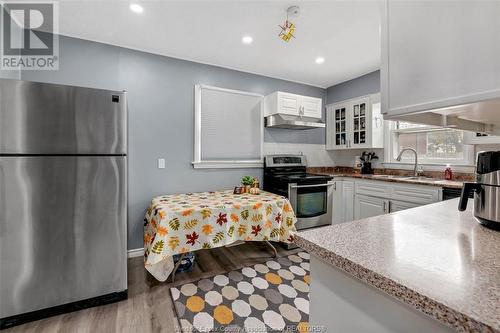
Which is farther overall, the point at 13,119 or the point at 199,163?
the point at 199,163

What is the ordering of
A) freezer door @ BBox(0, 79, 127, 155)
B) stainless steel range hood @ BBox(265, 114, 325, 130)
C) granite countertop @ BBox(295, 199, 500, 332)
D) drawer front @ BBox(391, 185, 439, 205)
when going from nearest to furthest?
granite countertop @ BBox(295, 199, 500, 332) → freezer door @ BBox(0, 79, 127, 155) → drawer front @ BBox(391, 185, 439, 205) → stainless steel range hood @ BBox(265, 114, 325, 130)

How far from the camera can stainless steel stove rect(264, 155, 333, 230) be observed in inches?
116

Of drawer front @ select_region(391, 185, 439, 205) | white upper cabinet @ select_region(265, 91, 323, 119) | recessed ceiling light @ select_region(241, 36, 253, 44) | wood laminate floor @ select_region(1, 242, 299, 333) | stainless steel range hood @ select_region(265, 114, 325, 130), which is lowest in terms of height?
wood laminate floor @ select_region(1, 242, 299, 333)

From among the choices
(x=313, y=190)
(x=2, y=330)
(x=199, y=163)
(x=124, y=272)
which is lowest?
(x=2, y=330)

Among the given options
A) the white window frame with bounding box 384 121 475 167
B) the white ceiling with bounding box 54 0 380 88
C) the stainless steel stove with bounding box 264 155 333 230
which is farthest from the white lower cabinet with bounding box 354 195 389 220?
the white ceiling with bounding box 54 0 380 88

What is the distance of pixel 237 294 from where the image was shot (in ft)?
6.39

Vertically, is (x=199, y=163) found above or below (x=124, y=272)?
above

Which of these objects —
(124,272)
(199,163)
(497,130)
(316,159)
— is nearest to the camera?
(497,130)

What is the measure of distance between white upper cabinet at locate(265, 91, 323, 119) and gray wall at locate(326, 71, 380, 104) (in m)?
0.67

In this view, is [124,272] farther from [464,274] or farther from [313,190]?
[313,190]

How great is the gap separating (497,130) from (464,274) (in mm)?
1084

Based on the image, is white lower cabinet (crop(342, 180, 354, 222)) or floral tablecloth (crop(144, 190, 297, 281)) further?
white lower cabinet (crop(342, 180, 354, 222))

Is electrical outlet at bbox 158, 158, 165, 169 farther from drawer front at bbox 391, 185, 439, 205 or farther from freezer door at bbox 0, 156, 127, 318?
drawer front at bbox 391, 185, 439, 205

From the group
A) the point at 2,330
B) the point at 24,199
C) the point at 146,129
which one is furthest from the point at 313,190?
the point at 2,330
